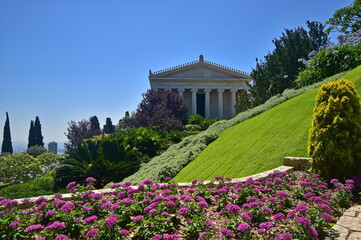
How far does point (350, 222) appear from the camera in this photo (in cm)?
367

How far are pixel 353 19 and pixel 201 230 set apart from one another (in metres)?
27.2

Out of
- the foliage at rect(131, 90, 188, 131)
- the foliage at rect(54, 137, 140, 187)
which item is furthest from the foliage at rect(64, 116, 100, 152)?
the foliage at rect(54, 137, 140, 187)

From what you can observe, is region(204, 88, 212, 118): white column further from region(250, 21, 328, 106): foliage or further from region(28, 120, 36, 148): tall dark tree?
region(28, 120, 36, 148): tall dark tree

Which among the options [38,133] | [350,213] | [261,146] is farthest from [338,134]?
[38,133]

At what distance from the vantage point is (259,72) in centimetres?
2866

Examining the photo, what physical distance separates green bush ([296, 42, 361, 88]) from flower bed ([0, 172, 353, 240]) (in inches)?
485

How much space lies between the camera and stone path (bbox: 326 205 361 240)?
3.27m

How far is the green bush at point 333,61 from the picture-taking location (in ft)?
48.2

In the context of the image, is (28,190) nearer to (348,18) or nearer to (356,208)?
(356,208)

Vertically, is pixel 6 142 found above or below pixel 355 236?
above

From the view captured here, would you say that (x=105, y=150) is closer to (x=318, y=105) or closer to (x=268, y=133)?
(x=268, y=133)

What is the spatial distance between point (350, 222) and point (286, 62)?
23.6m

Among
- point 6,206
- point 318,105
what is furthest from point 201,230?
point 318,105

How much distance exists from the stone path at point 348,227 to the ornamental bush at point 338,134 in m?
1.33
